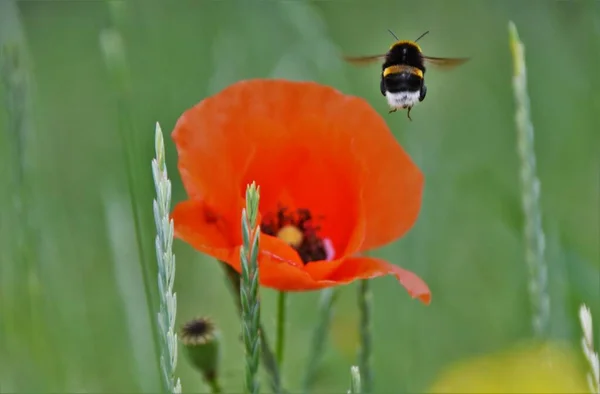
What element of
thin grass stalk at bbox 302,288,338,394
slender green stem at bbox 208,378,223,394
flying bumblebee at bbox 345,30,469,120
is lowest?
slender green stem at bbox 208,378,223,394

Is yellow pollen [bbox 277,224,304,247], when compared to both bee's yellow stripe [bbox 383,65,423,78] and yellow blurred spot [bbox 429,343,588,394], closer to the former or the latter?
bee's yellow stripe [bbox 383,65,423,78]

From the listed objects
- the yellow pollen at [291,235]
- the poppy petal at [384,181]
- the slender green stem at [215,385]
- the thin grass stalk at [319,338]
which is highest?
the poppy petal at [384,181]

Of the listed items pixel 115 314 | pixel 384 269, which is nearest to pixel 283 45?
pixel 115 314

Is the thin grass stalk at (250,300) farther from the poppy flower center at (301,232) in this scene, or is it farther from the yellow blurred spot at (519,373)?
the poppy flower center at (301,232)

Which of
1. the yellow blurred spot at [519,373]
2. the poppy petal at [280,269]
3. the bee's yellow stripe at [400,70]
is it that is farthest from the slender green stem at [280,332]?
the bee's yellow stripe at [400,70]

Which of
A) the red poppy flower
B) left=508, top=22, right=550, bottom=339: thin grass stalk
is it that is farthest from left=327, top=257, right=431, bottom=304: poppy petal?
left=508, top=22, right=550, bottom=339: thin grass stalk

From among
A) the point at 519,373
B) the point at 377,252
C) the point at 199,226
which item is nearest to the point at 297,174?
the point at 199,226
